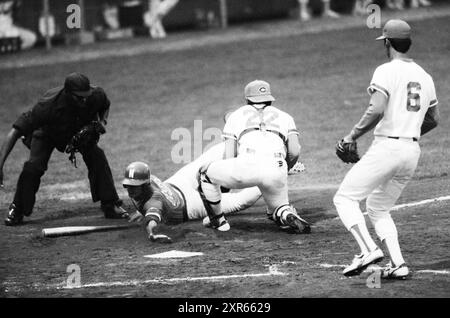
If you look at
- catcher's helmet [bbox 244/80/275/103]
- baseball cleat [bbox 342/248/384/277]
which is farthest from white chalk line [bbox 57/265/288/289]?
catcher's helmet [bbox 244/80/275/103]

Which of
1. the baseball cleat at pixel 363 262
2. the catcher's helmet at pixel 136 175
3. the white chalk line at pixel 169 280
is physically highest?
the baseball cleat at pixel 363 262

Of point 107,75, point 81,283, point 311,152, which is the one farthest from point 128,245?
point 107,75

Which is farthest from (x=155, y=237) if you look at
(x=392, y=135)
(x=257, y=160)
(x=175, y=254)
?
(x=392, y=135)

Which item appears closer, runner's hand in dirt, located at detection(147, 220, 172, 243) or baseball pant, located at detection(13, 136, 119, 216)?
runner's hand in dirt, located at detection(147, 220, 172, 243)

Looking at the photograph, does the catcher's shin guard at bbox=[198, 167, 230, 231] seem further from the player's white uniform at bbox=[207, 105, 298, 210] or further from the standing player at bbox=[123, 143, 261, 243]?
the standing player at bbox=[123, 143, 261, 243]

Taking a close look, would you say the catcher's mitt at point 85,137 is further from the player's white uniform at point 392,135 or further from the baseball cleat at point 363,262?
the baseball cleat at point 363,262

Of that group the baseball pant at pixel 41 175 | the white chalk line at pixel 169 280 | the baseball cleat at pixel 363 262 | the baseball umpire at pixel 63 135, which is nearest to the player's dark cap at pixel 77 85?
the baseball umpire at pixel 63 135
